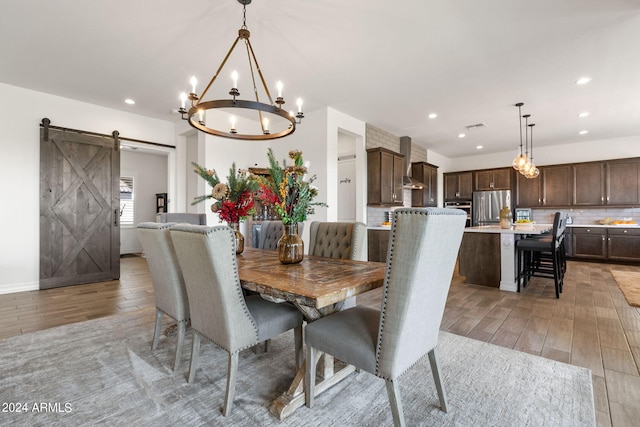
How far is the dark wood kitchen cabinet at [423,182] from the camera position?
6781 mm

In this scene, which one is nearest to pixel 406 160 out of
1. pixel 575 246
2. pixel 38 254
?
pixel 575 246

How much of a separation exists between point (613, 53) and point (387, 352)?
393 centimetres

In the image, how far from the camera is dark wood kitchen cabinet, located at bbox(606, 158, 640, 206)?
19.9 feet

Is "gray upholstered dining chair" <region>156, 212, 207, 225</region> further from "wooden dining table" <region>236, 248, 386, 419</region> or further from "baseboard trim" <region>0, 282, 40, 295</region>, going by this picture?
"baseboard trim" <region>0, 282, 40, 295</region>

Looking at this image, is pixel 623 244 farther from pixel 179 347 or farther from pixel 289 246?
pixel 179 347

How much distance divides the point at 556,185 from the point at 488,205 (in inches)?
56.6

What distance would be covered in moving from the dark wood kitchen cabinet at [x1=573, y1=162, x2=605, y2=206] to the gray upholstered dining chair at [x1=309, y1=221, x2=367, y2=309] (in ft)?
22.4

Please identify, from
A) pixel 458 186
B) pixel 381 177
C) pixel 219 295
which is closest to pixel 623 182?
pixel 458 186

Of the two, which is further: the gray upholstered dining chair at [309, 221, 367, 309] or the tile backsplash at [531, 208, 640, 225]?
the tile backsplash at [531, 208, 640, 225]

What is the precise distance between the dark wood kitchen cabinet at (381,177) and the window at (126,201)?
5805mm

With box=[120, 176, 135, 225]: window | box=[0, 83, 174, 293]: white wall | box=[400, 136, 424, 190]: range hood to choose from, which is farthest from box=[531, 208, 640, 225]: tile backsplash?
box=[120, 176, 135, 225]: window

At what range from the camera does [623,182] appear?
6.19m

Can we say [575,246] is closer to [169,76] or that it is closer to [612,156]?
[612,156]

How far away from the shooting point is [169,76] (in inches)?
142
